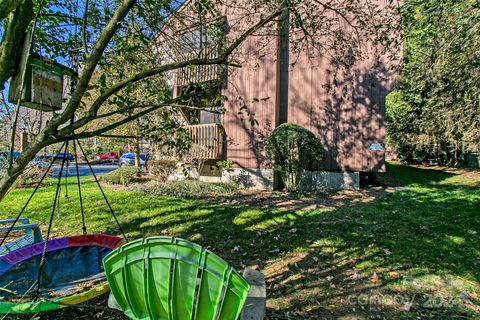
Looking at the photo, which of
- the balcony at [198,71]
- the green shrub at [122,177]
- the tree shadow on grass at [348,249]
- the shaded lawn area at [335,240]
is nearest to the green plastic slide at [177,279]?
the tree shadow on grass at [348,249]

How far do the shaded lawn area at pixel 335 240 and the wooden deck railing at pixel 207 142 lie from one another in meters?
2.41

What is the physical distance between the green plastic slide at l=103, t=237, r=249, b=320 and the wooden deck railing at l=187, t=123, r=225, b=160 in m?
7.71

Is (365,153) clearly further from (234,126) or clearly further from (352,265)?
(352,265)

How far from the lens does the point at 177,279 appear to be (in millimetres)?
1352

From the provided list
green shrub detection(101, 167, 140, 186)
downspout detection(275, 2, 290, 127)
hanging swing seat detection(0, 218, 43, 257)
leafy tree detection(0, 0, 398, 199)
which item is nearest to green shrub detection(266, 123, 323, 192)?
downspout detection(275, 2, 290, 127)

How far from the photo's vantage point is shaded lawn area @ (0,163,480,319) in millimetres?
2750

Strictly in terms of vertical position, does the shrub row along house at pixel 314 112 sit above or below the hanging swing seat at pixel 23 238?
above

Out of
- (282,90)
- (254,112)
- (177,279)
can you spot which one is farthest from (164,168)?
(177,279)

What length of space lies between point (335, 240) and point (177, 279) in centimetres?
351

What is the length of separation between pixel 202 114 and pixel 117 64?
7965 millimetres

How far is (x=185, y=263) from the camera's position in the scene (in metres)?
1.32

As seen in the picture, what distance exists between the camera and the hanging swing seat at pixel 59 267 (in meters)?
2.61

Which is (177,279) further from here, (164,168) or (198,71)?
(164,168)

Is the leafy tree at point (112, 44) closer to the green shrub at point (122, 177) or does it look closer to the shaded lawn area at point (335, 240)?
the shaded lawn area at point (335, 240)
